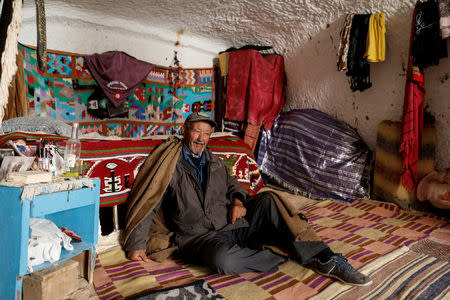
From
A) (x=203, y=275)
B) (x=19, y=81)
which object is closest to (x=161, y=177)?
(x=203, y=275)

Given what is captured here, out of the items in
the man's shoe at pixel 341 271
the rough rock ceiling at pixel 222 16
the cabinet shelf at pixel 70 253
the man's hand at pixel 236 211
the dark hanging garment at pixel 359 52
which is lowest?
the man's shoe at pixel 341 271

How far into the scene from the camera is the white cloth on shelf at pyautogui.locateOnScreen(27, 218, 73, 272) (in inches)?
50.7

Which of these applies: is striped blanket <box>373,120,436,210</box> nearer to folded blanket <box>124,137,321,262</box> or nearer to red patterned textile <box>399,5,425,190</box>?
red patterned textile <box>399,5,425,190</box>

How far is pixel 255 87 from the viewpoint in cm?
395

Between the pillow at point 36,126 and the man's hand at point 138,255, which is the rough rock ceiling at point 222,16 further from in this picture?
the man's hand at point 138,255

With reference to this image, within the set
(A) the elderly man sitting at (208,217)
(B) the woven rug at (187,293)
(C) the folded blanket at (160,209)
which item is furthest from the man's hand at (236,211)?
(B) the woven rug at (187,293)

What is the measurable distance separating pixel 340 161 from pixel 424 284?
5.31 ft

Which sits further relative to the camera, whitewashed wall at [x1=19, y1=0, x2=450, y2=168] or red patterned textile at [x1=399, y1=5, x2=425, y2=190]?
whitewashed wall at [x1=19, y1=0, x2=450, y2=168]

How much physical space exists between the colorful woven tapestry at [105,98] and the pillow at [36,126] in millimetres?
1047

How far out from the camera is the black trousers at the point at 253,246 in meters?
1.60

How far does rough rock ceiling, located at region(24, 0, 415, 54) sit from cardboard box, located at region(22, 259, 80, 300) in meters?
2.97

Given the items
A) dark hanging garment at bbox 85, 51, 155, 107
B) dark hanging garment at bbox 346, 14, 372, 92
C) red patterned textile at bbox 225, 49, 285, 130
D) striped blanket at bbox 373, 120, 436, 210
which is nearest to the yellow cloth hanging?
dark hanging garment at bbox 346, 14, 372, 92

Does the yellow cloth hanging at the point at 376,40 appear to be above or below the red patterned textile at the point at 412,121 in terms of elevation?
above

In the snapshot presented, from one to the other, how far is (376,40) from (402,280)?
2168 mm
